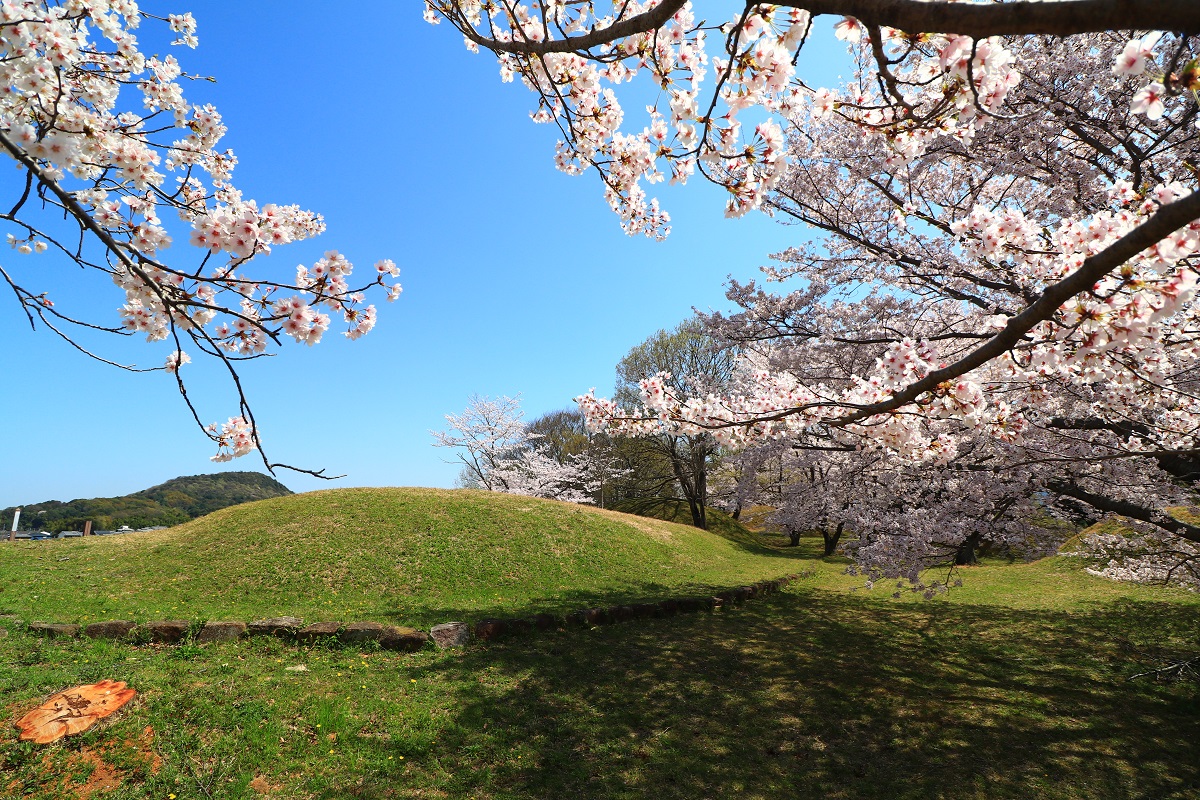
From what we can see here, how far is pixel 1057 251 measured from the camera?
3.72 m

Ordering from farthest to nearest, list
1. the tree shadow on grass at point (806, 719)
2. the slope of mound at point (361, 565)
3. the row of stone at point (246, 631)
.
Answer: the slope of mound at point (361, 565)
the row of stone at point (246, 631)
the tree shadow on grass at point (806, 719)

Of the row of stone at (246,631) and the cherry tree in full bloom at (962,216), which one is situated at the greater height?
the cherry tree in full bloom at (962,216)

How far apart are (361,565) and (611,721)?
717cm

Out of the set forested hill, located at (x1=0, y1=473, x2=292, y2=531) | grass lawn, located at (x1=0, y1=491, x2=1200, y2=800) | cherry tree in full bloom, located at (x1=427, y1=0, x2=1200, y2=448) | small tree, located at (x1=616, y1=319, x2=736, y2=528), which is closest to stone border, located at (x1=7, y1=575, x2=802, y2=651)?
grass lawn, located at (x1=0, y1=491, x2=1200, y2=800)

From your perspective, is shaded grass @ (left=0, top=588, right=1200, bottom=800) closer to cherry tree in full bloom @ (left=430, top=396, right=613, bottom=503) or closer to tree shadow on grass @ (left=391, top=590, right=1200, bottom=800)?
tree shadow on grass @ (left=391, top=590, right=1200, bottom=800)

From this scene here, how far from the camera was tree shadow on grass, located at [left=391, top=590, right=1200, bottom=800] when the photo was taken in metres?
4.30

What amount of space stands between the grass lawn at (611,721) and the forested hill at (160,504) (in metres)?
Answer: 29.8

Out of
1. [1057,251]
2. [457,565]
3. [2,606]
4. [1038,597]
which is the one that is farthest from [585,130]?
[1038,597]

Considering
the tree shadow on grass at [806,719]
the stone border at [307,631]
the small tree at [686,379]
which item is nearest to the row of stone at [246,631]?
the stone border at [307,631]

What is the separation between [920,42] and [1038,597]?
51.6 ft

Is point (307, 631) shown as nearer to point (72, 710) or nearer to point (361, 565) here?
point (72, 710)

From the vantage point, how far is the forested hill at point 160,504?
34875 millimetres

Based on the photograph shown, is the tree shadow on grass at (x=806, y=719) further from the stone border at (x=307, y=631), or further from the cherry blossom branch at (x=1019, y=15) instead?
the cherry blossom branch at (x=1019, y=15)

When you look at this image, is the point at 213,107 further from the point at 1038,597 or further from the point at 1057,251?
the point at 1038,597
